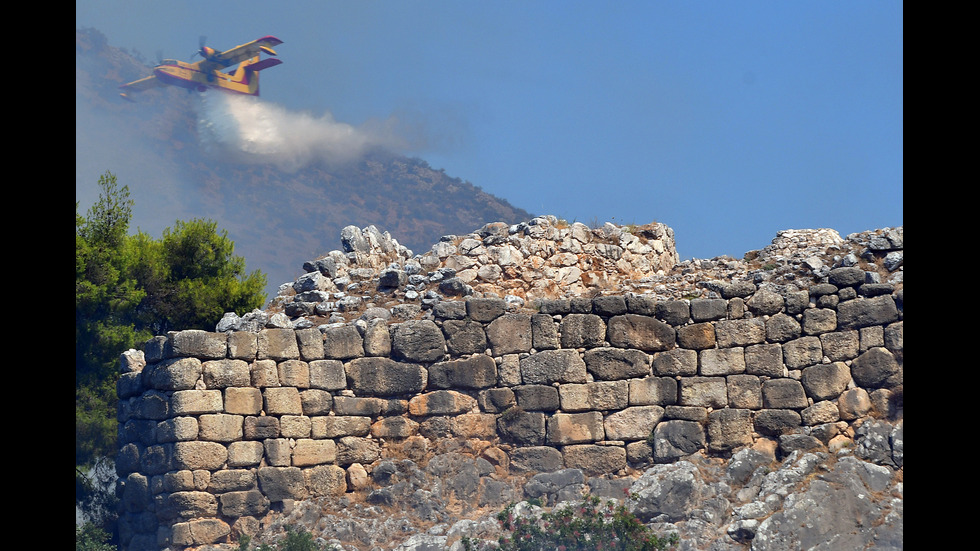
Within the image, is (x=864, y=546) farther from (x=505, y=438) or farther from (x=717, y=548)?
(x=505, y=438)

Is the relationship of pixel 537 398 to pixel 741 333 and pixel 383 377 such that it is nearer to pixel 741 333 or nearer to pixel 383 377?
pixel 383 377

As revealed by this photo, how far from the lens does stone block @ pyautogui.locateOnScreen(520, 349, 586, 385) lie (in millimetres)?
12945

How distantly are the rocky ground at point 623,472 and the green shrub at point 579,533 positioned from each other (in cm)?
19

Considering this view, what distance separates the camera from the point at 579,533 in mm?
11883

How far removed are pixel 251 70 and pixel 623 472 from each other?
48.5m

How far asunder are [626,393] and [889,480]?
3.24 meters

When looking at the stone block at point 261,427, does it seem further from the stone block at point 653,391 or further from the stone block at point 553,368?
the stone block at point 653,391

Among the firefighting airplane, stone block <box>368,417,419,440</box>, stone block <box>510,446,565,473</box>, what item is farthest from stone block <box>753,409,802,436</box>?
the firefighting airplane

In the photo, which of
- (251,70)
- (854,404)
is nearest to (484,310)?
(854,404)

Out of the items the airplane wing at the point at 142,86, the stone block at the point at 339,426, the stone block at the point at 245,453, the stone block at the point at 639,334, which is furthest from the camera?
the airplane wing at the point at 142,86

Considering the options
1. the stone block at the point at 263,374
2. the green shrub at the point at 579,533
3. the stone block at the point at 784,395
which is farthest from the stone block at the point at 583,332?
the stone block at the point at 263,374

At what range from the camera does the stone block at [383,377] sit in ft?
42.4

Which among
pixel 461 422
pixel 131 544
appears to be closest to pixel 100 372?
pixel 131 544

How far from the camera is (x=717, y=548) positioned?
11602 millimetres
